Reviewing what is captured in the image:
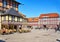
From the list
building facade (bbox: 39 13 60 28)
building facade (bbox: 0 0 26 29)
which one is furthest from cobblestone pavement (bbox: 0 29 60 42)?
building facade (bbox: 39 13 60 28)

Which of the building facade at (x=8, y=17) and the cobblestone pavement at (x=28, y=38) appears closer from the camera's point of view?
the cobblestone pavement at (x=28, y=38)

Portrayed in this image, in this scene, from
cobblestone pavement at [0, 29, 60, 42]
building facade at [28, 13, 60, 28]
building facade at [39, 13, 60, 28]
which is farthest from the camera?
building facade at [28, 13, 60, 28]

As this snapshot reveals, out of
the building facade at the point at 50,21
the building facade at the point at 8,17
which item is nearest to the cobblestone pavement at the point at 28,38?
the building facade at the point at 8,17

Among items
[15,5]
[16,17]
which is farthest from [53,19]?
[16,17]

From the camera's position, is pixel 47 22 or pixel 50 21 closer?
pixel 50 21

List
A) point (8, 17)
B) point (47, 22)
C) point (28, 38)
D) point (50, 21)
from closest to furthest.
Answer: point (28, 38) → point (8, 17) → point (50, 21) → point (47, 22)

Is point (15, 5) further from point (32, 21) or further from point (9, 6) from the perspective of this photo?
point (32, 21)

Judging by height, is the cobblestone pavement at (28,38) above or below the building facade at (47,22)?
below

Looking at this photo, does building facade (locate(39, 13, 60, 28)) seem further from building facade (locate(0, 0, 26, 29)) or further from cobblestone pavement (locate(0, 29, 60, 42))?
cobblestone pavement (locate(0, 29, 60, 42))

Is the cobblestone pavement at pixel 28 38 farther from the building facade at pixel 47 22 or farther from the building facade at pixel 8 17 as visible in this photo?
the building facade at pixel 47 22

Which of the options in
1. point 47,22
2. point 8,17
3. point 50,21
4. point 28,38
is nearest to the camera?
point 28,38

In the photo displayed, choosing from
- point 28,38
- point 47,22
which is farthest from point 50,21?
point 28,38

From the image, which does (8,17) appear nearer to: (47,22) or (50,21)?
(47,22)

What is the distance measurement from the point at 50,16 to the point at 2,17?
4677 cm
